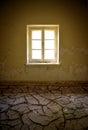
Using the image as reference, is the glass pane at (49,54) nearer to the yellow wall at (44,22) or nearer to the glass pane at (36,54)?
the glass pane at (36,54)

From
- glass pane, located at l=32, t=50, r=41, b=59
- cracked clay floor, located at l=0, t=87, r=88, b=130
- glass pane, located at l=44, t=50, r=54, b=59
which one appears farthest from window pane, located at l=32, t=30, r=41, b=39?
cracked clay floor, located at l=0, t=87, r=88, b=130

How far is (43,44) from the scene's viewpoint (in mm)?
4312

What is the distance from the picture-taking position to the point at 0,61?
4.20 metres

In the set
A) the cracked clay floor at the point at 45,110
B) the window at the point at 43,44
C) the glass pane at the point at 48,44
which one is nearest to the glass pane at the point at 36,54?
the window at the point at 43,44

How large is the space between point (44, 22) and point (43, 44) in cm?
69

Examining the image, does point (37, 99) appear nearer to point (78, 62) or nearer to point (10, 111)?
point (10, 111)

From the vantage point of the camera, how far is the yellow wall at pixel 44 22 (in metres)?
4.07

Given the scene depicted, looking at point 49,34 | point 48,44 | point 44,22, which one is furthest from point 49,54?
point 44,22

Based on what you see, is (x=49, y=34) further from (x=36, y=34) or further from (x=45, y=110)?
(x=45, y=110)

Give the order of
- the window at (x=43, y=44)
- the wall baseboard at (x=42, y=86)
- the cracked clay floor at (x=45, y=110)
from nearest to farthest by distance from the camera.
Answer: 1. the cracked clay floor at (x=45, y=110)
2. the wall baseboard at (x=42, y=86)
3. the window at (x=43, y=44)

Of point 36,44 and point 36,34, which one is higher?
point 36,34

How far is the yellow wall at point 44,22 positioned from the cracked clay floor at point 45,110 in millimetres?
769

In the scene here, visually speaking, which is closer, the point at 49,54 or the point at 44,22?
the point at 44,22

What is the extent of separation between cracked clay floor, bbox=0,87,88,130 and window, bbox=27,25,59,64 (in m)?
1.17
